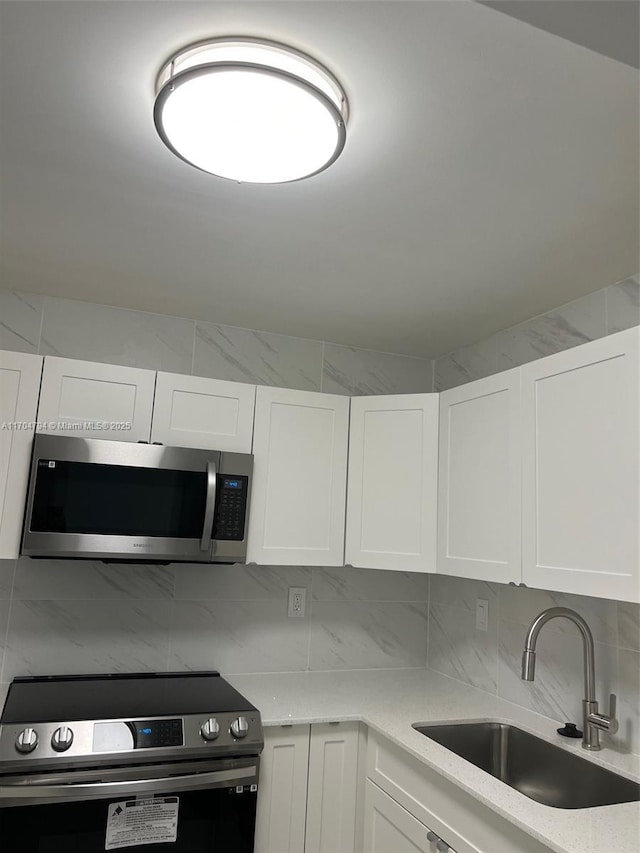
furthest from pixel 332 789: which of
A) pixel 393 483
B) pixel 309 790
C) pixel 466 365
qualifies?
pixel 466 365

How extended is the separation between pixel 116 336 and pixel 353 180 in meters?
1.46

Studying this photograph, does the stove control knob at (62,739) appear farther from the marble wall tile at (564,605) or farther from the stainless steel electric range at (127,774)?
the marble wall tile at (564,605)

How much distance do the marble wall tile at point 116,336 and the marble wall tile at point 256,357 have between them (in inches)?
3.0

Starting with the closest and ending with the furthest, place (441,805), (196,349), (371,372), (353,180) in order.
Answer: (353,180), (441,805), (196,349), (371,372)

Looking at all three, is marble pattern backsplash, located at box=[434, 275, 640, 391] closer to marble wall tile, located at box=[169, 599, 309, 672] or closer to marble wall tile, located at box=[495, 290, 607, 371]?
marble wall tile, located at box=[495, 290, 607, 371]

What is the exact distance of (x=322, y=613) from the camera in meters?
2.90

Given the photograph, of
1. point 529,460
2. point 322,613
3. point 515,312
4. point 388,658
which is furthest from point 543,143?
point 388,658

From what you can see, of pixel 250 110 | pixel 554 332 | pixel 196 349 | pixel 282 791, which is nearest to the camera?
pixel 250 110

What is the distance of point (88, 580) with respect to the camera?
2.55 m

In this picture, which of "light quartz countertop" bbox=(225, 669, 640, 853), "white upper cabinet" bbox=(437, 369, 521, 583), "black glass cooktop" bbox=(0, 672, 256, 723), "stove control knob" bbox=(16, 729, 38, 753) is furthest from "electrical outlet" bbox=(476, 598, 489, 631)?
"stove control knob" bbox=(16, 729, 38, 753)

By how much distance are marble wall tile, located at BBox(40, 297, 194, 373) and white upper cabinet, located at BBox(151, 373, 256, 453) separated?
361 millimetres

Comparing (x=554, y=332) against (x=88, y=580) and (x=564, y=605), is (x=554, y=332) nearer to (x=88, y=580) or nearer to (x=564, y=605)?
(x=564, y=605)

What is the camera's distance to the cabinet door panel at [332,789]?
2164 mm

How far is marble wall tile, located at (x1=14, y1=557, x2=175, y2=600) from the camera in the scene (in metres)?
2.47
